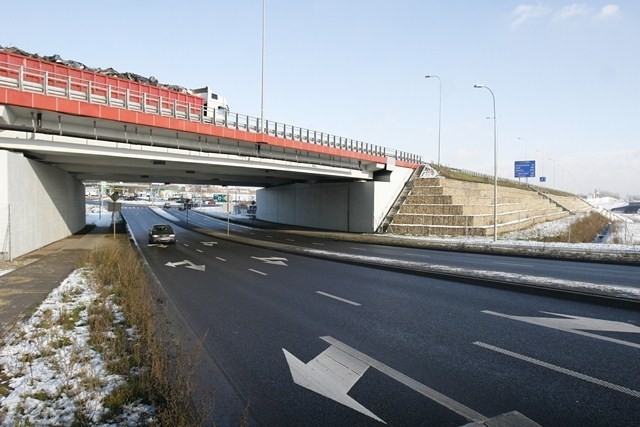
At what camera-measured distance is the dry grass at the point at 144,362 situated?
12.7 feet

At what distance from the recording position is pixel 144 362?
5250 millimetres

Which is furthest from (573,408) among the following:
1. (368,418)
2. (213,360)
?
(213,360)

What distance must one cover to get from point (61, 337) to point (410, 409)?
5930 mm

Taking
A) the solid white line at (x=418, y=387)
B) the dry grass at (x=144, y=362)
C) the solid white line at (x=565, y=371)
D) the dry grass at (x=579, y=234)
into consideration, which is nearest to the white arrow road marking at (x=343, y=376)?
the solid white line at (x=418, y=387)

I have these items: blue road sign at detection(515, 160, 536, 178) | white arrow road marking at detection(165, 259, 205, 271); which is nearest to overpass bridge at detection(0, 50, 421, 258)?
white arrow road marking at detection(165, 259, 205, 271)

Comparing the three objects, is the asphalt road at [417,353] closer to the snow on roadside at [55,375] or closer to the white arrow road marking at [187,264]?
the snow on roadside at [55,375]

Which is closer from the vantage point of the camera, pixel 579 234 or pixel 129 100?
pixel 129 100

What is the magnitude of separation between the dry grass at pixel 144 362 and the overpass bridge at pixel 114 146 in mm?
11745

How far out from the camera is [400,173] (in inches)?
1636

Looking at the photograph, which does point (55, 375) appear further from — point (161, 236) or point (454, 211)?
point (454, 211)

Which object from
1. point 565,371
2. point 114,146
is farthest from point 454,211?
point 565,371

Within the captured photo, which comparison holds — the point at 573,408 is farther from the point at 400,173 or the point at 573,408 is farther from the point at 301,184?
the point at 301,184

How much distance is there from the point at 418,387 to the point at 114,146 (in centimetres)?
2122

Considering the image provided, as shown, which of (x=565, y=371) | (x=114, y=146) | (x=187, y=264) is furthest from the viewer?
(x=114, y=146)
